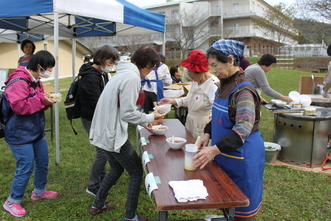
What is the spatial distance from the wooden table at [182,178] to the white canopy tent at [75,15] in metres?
2.40

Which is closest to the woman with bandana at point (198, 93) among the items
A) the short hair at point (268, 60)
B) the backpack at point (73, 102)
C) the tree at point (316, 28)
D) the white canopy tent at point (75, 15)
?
the backpack at point (73, 102)

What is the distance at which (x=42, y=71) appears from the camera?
117 inches

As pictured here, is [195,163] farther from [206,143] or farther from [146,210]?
[146,210]

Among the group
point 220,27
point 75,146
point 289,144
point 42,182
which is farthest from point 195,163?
point 220,27

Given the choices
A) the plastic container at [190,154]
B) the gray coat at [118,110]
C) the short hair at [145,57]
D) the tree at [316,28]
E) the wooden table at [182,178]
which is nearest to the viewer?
the wooden table at [182,178]

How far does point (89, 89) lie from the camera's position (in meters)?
3.27

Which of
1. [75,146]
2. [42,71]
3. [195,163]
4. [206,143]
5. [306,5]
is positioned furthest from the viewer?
[306,5]

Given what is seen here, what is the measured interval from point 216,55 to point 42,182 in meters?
2.58

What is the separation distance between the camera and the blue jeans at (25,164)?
2889 mm

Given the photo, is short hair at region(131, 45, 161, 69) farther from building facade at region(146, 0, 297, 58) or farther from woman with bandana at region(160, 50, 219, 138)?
building facade at region(146, 0, 297, 58)

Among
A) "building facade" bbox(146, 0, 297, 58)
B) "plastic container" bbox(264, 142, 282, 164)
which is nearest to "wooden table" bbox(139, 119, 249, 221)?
"plastic container" bbox(264, 142, 282, 164)

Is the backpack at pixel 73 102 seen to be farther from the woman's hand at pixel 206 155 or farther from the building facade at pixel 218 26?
the building facade at pixel 218 26

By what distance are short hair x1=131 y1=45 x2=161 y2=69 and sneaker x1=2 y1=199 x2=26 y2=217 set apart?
2059mm

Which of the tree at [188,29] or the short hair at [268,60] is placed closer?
the short hair at [268,60]
